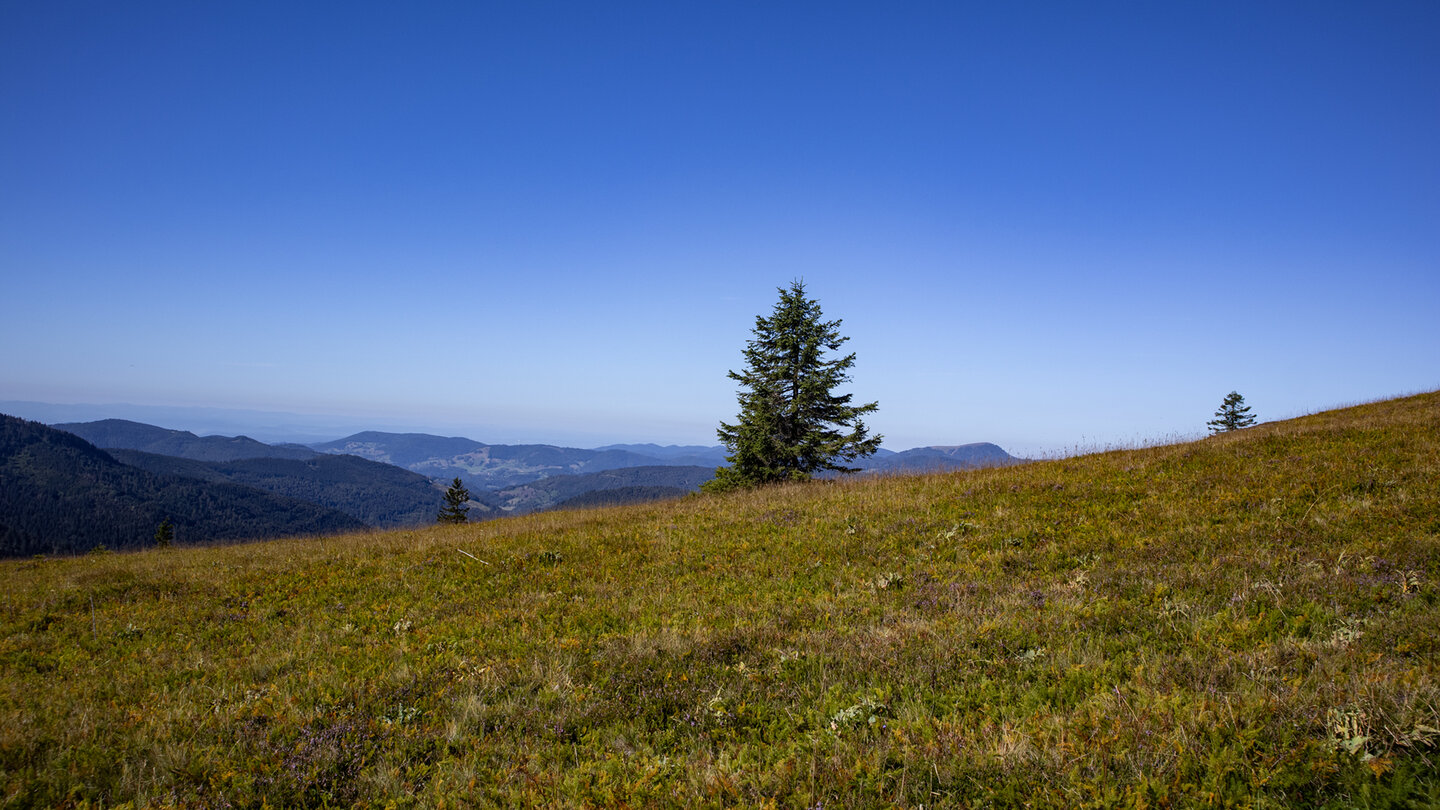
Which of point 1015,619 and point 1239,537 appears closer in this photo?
point 1015,619

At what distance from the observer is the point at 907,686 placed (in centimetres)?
558

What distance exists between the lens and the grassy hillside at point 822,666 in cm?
402

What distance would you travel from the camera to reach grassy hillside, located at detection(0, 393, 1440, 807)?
4016mm

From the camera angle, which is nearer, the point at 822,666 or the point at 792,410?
the point at 822,666

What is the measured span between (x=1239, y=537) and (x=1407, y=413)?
45.6 feet

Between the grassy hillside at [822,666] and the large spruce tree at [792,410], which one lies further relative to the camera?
the large spruce tree at [792,410]

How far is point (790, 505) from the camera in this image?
1584 centimetres

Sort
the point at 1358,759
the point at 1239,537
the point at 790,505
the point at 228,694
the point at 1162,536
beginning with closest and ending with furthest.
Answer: the point at 1358,759 < the point at 228,694 < the point at 1239,537 < the point at 1162,536 < the point at 790,505

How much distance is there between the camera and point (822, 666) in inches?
242

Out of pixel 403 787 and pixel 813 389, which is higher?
pixel 813 389

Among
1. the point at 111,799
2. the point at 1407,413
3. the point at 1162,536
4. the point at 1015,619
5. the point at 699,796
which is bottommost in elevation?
the point at 111,799

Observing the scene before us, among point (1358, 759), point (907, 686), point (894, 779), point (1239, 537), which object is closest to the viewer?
point (1358, 759)

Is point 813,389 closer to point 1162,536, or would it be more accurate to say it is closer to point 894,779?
point 1162,536

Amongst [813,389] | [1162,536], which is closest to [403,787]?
[1162,536]
